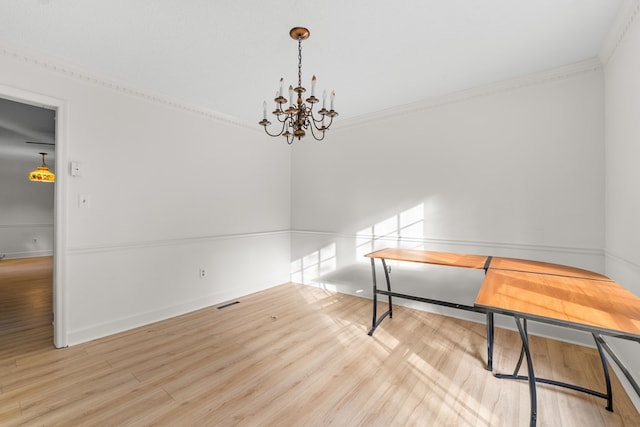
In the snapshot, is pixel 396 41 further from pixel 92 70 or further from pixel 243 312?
pixel 243 312

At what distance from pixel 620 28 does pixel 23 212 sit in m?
11.4

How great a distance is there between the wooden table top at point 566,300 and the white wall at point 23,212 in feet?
33.5

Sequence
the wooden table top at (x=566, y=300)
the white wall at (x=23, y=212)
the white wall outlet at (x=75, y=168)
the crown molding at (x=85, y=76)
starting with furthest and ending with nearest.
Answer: the white wall at (x=23, y=212), the white wall outlet at (x=75, y=168), the crown molding at (x=85, y=76), the wooden table top at (x=566, y=300)

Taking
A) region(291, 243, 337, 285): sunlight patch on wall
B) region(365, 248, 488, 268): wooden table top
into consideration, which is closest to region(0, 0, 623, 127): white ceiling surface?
region(365, 248, 488, 268): wooden table top

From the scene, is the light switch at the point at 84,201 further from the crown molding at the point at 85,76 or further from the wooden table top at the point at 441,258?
the wooden table top at the point at 441,258

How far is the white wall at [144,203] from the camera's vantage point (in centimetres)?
247

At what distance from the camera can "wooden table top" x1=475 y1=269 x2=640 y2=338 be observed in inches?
44.9

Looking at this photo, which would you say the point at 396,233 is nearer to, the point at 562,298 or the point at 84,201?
the point at 562,298

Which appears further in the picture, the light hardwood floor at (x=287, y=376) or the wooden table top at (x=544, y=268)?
the wooden table top at (x=544, y=268)

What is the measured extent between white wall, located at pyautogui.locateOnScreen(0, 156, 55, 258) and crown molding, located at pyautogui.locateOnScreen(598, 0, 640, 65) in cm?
1078

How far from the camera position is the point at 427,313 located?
329 cm

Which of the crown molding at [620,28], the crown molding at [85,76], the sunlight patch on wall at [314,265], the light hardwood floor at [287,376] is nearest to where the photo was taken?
the light hardwood floor at [287,376]

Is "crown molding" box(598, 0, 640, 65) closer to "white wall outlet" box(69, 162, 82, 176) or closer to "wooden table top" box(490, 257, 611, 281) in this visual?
"wooden table top" box(490, 257, 611, 281)

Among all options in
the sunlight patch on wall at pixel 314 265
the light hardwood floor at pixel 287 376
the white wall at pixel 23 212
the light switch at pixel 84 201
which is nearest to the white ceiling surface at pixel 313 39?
the light switch at pixel 84 201
